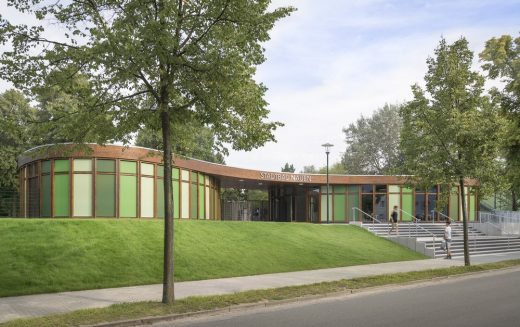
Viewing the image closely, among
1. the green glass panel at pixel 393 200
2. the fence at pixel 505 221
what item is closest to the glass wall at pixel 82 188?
the green glass panel at pixel 393 200

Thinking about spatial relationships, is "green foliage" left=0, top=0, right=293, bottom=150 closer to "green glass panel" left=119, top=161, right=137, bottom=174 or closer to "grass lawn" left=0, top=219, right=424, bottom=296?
"grass lawn" left=0, top=219, right=424, bottom=296

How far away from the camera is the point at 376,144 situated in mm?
64062

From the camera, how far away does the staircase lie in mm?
25406

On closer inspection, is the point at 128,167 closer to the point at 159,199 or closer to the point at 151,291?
the point at 159,199

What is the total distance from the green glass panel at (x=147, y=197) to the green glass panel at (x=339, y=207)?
61.2 feet

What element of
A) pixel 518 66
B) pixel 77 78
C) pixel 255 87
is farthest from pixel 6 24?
pixel 518 66

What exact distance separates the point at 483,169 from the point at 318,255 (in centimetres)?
678

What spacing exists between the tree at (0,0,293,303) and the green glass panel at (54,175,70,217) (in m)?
11.4

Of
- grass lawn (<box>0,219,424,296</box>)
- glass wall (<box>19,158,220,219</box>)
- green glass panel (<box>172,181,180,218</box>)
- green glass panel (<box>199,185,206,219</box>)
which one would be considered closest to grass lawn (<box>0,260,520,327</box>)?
grass lawn (<box>0,219,424,296</box>)

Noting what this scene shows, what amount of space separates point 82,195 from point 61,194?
32.6 inches

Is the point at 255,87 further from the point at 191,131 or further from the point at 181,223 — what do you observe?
the point at 181,223

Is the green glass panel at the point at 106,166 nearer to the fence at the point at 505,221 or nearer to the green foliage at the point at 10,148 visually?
the green foliage at the point at 10,148

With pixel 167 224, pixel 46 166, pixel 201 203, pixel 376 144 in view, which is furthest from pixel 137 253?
pixel 376 144

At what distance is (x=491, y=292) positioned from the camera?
1320 centimetres
